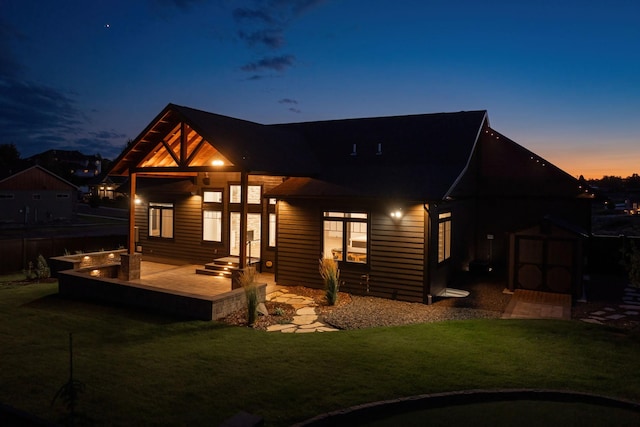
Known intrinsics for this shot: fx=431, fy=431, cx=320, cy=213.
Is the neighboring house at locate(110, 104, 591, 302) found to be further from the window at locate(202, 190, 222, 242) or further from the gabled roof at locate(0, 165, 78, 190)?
the gabled roof at locate(0, 165, 78, 190)

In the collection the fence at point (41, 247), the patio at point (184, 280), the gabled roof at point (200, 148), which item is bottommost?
the patio at point (184, 280)

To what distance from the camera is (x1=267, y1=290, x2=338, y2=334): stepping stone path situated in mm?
9055

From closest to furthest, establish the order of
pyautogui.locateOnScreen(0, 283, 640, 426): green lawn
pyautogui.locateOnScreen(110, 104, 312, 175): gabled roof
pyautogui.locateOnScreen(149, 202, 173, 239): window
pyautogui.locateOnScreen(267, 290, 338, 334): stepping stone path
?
1. pyautogui.locateOnScreen(0, 283, 640, 426): green lawn
2. pyautogui.locateOnScreen(267, 290, 338, 334): stepping stone path
3. pyautogui.locateOnScreen(110, 104, 312, 175): gabled roof
4. pyautogui.locateOnScreen(149, 202, 173, 239): window

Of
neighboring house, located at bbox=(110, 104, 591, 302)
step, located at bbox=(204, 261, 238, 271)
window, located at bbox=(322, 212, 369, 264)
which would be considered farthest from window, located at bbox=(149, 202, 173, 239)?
window, located at bbox=(322, 212, 369, 264)

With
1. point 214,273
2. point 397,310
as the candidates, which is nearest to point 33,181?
point 214,273

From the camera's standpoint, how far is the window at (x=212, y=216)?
15727 millimetres

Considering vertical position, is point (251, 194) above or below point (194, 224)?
above

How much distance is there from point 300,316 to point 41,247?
12.0 m

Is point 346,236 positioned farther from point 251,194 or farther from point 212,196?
point 212,196

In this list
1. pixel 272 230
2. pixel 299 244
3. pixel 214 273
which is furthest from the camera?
pixel 272 230

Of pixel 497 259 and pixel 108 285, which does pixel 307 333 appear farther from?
pixel 497 259

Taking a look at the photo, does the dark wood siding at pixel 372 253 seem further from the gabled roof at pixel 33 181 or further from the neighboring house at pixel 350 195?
the gabled roof at pixel 33 181

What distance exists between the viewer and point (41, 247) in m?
16.4

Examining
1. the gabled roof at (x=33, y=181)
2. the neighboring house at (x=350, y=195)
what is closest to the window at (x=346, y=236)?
the neighboring house at (x=350, y=195)
